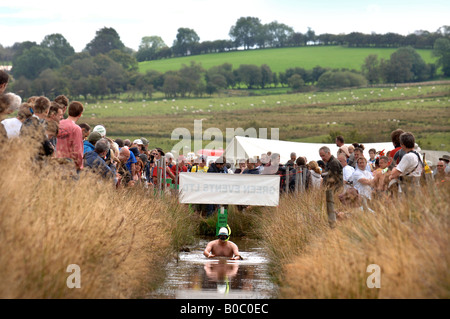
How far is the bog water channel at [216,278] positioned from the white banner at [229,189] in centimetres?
240

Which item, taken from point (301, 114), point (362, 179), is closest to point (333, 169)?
point (362, 179)

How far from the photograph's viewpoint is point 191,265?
586 inches

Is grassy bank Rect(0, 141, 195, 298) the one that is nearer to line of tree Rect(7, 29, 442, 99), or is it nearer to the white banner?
the white banner

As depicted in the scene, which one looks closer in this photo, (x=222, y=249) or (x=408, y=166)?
(x=408, y=166)

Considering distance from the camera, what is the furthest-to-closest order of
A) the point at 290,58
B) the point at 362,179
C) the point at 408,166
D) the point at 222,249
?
the point at 290,58, the point at 222,249, the point at 362,179, the point at 408,166

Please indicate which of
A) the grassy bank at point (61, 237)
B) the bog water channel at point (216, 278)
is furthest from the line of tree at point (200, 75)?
the grassy bank at point (61, 237)

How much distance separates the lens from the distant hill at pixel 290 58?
16200 cm

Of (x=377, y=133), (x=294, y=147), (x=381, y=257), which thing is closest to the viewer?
(x=381, y=257)

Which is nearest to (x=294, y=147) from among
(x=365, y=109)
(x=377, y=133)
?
(x=377, y=133)

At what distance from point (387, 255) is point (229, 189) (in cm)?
1243

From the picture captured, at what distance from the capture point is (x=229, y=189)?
20.3 meters

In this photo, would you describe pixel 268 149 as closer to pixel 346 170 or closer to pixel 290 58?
pixel 346 170
